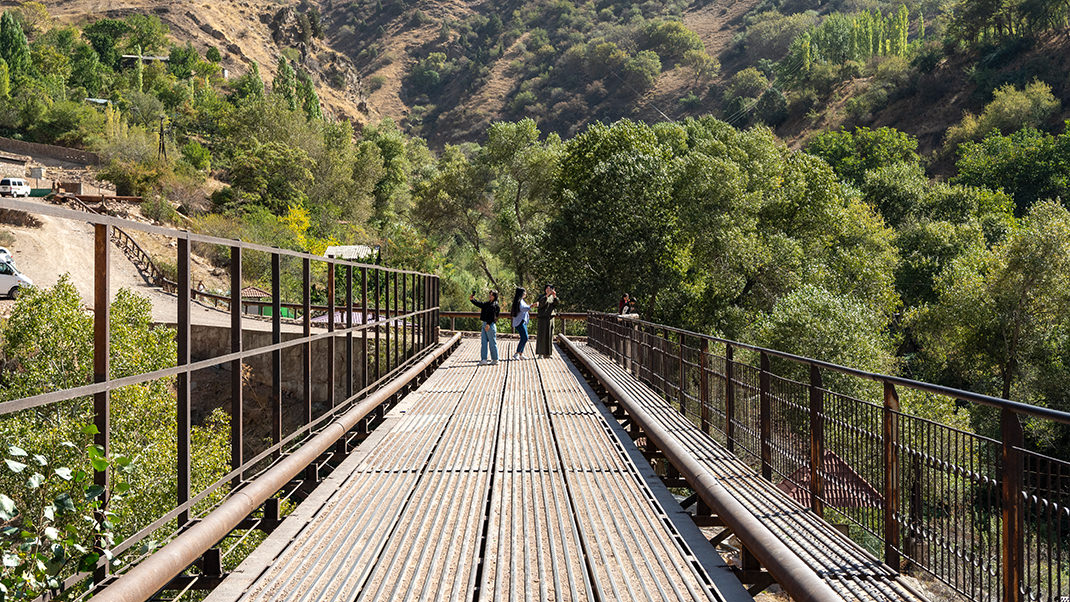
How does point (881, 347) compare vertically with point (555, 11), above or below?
below

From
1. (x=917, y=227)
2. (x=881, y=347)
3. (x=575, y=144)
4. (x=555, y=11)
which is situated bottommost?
(x=881, y=347)

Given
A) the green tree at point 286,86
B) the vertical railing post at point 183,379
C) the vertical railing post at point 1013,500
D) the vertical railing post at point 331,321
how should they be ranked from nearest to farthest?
the vertical railing post at point 1013,500
the vertical railing post at point 183,379
the vertical railing post at point 331,321
the green tree at point 286,86

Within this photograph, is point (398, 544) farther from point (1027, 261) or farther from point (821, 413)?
point (1027, 261)

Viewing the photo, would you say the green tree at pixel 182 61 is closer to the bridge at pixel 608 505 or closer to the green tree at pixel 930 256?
the green tree at pixel 930 256

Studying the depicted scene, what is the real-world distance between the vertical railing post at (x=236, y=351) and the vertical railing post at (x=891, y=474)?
4.00 metres

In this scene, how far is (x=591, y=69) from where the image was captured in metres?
160

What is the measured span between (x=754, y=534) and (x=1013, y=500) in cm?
161

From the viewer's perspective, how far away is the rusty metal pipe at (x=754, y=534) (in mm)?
3953

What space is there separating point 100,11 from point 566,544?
497 ft

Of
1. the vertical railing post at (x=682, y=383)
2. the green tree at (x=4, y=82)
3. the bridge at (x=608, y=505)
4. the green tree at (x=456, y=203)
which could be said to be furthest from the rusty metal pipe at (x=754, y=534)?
the green tree at (x=4, y=82)

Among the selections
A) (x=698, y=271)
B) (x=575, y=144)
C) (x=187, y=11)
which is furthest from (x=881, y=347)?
(x=187, y=11)

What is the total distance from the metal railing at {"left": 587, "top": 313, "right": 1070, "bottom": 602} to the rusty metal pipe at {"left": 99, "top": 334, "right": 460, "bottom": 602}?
3.66 m

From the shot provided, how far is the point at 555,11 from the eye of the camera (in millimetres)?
198375

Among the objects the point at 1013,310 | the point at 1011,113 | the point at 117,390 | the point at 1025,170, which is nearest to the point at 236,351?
the point at 117,390
